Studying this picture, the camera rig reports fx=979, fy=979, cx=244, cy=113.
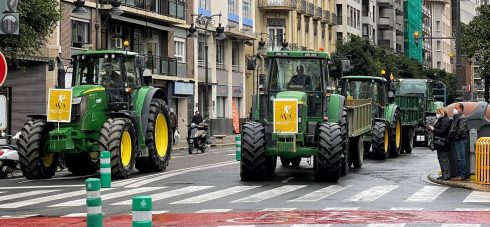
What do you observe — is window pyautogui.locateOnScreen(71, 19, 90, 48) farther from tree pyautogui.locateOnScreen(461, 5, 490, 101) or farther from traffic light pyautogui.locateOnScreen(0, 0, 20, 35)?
traffic light pyautogui.locateOnScreen(0, 0, 20, 35)

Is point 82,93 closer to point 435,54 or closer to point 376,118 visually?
point 376,118

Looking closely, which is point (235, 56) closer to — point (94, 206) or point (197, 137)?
point (197, 137)

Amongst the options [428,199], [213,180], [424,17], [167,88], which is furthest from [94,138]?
[424,17]

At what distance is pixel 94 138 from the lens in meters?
23.5

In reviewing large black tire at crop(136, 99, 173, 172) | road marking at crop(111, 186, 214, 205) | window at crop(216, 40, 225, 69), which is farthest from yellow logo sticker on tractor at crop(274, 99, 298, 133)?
window at crop(216, 40, 225, 69)

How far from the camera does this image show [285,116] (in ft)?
70.6

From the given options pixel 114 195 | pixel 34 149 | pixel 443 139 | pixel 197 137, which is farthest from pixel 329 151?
pixel 197 137

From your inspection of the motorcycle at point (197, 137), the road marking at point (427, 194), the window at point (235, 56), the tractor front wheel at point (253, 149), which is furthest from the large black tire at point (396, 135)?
the window at point (235, 56)

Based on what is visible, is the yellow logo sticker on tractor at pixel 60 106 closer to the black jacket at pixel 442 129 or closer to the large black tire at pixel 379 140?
the black jacket at pixel 442 129

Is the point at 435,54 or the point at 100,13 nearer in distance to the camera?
the point at 100,13

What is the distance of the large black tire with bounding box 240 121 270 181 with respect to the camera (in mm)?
21109

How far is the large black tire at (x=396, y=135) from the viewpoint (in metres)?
33.4

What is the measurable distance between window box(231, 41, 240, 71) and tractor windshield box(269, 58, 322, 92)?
3929cm

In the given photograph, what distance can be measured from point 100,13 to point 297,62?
77.8 ft
